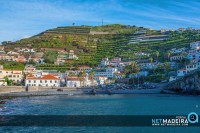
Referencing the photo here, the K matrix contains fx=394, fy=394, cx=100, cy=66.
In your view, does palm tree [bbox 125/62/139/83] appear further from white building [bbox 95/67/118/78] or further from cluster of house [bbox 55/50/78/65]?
cluster of house [bbox 55/50/78/65]

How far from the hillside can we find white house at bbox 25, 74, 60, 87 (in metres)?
21.8

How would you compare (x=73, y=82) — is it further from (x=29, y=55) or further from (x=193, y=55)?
(x=29, y=55)

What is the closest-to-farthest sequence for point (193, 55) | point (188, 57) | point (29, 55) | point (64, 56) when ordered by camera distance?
point (193, 55), point (188, 57), point (64, 56), point (29, 55)

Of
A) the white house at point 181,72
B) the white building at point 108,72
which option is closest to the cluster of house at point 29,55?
the white building at point 108,72

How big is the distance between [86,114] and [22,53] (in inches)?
3326

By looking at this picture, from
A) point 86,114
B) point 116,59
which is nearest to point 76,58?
point 116,59

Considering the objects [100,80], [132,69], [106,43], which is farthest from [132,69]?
[106,43]

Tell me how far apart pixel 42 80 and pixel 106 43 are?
162ft

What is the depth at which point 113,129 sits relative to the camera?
27.5 m

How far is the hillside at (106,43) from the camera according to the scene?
118250 millimetres

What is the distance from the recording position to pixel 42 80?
87.4 meters

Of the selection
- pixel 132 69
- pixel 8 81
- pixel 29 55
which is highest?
pixel 29 55

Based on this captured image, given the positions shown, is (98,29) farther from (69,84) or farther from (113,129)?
(113,129)

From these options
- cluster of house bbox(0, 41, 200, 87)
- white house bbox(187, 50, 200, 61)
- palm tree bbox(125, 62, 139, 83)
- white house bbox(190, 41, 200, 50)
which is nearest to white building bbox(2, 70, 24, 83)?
cluster of house bbox(0, 41, 200, 87)
